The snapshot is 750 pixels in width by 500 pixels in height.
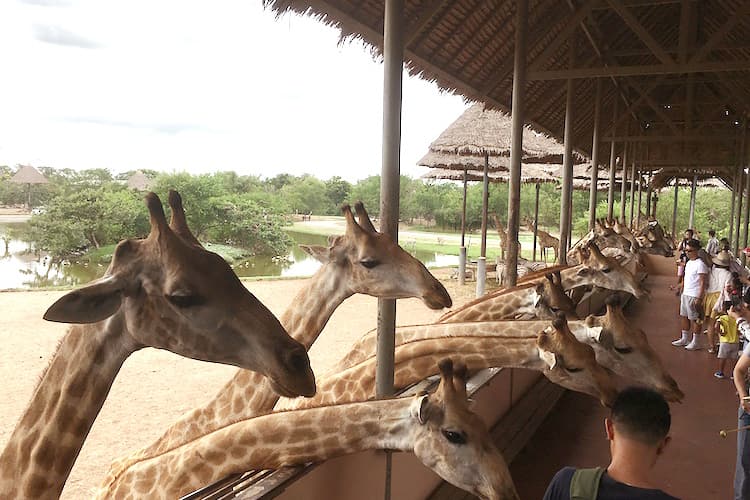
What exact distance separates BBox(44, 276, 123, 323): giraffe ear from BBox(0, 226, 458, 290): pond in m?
15.0

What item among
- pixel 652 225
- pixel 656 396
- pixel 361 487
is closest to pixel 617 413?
pixel 656 396

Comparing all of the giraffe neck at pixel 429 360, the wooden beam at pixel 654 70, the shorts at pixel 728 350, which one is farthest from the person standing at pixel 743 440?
the wooden beam at pixel 654 70

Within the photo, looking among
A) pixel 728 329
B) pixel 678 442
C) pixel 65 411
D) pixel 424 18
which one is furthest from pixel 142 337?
pixel 728 329

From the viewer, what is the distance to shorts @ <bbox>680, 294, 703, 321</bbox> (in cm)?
749

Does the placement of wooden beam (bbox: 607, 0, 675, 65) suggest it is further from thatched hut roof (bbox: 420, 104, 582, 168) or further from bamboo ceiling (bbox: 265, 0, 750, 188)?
thatched hut roof (bbox: 420, 104, 582, 168)

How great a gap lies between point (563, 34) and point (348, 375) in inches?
176

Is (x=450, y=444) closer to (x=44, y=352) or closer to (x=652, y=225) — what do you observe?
(x=44, y=352)

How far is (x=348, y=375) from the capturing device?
368cm

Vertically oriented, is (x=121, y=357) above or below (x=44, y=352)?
above

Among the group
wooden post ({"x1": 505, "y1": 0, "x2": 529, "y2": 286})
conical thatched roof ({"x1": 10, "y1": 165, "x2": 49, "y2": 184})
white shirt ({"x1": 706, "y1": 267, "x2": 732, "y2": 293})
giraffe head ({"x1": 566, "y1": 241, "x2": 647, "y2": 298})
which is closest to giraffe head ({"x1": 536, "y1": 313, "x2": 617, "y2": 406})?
wooden post ({"x1": 505, "y1": 0, "x2": 529, "y2": 286})

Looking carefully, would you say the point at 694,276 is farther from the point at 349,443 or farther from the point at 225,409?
the point at 349,443

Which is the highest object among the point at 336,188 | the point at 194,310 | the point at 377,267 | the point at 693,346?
the point at 336,188

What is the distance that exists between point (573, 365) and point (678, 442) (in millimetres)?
2254

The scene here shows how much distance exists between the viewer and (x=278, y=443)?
8.13 feet
